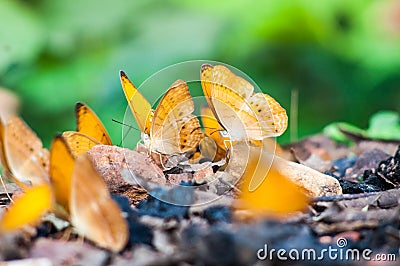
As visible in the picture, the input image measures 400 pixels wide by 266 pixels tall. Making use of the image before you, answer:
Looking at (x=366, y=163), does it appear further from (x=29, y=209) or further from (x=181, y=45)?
(x=181, y=45)

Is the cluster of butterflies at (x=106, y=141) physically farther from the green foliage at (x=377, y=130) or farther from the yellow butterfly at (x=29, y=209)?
the green foliage at (x=377, y=130)

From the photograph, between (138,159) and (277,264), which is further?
(138,159)

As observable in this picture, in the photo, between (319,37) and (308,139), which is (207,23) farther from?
(308,139)

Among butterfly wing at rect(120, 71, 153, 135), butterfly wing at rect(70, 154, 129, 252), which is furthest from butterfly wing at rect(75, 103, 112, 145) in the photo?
butterfly wing at rect(70, 154, 129, 252)

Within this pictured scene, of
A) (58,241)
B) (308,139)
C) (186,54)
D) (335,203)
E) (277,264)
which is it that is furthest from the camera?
(186,54)

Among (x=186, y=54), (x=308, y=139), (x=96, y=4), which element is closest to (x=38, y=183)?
(x=308, y=139)

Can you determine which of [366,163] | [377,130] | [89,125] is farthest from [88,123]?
[377,130]

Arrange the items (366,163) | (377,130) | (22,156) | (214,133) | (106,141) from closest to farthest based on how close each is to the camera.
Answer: (22,156)
(214,133)
(106,141)
(366,163)
(377,130)

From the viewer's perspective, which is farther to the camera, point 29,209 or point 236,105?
point 236,105
